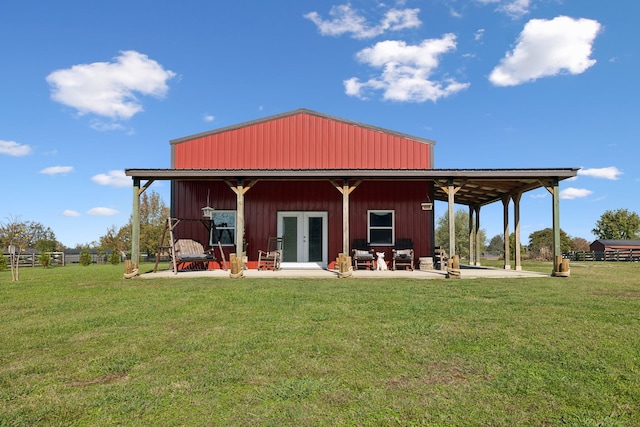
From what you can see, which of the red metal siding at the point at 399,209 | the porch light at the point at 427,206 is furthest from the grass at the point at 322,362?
the red metal siding at the point at 399,209

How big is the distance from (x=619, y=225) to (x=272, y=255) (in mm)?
49360

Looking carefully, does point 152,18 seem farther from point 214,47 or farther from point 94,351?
point 94,351

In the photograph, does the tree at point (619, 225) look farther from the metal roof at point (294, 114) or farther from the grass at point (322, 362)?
the grass at point (322, 362)

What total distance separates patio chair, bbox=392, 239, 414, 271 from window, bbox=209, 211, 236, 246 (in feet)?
17.2

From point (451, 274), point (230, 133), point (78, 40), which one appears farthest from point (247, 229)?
point (78, 40)

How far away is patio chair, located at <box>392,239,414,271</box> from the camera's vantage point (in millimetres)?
12320

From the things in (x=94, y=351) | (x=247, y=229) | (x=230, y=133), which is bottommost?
(x=94, y=351)

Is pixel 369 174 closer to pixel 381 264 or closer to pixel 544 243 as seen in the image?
pixel 381 264

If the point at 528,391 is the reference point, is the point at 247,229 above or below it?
above

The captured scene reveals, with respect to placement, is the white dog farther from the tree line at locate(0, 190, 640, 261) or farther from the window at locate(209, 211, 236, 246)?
the tree line at locate(0, 190, 640, 261)

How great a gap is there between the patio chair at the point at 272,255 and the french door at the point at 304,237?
1.28 ft

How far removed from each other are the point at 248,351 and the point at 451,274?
7.60 m

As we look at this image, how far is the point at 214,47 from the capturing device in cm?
1448

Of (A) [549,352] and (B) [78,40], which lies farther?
(B) [78,40]
